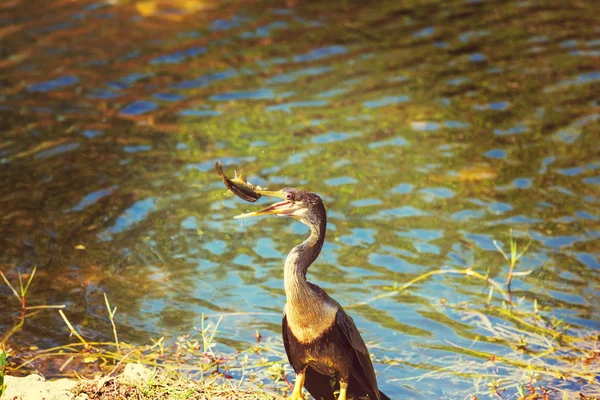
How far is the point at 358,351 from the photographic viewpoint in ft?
14.5

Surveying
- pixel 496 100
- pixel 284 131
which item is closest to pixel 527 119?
pixel 496 100

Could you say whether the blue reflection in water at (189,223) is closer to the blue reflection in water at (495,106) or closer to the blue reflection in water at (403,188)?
the blue reflection in water at (403,188)

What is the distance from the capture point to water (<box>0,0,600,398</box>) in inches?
250

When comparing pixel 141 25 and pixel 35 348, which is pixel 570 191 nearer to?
pixel 35 348

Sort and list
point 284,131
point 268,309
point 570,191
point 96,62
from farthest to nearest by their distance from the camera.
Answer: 1. point 96,62
2. point 284,131
3. point 570,191
4. point 268,309

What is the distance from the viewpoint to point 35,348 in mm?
5723

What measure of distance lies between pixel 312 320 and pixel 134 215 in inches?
148

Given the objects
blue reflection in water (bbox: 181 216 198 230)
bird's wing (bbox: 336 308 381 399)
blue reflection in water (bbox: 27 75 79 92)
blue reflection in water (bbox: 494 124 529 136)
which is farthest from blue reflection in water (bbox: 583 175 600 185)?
blue reflection in water (bbox: 27 75 79 92)

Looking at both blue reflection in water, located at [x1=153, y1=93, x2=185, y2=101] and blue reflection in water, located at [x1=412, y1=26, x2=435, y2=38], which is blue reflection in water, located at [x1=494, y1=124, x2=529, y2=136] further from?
blue reflection in water, located at [x1=153, y1=93, x2=185, y2=101]

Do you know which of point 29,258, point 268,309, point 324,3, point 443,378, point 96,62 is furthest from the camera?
point 324,3

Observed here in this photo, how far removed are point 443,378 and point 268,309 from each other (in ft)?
4.91

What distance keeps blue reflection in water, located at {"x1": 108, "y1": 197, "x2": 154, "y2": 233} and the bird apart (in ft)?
11.1

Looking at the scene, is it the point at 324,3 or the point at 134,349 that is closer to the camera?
the point at 134,349

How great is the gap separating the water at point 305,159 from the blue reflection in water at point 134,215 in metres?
0.03
